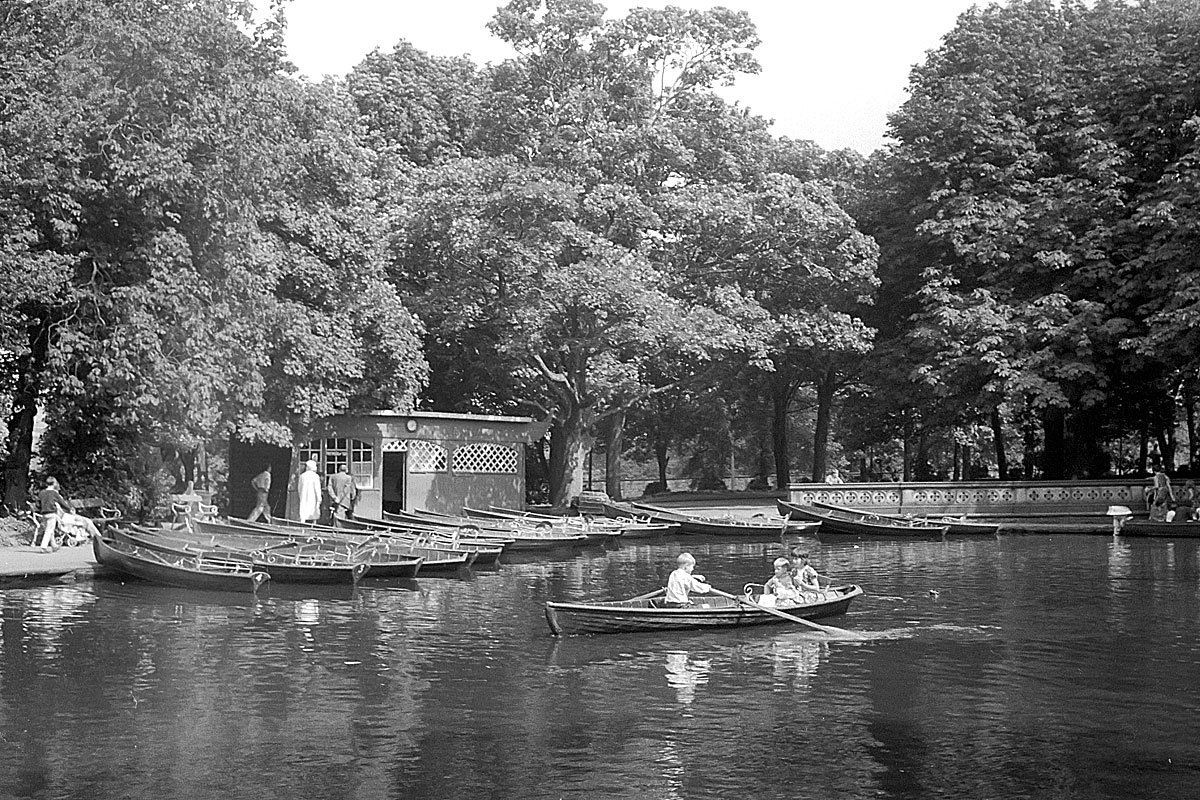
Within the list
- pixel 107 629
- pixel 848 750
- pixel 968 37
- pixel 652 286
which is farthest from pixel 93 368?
pixel 968 37

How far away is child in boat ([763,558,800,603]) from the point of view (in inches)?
901

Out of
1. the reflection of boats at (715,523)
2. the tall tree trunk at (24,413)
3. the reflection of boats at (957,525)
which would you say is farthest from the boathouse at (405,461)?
the reflection of boats at (957,525)

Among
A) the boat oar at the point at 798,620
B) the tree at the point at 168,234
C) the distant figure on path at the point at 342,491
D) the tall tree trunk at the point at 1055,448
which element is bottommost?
the boat oar at the point at 798,620

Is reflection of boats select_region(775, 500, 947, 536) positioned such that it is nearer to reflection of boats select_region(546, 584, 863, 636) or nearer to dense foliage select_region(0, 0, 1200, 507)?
dense foliage select_region(0, 0, 1200, 507)

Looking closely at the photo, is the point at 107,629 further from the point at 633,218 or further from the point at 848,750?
the point at 633,218

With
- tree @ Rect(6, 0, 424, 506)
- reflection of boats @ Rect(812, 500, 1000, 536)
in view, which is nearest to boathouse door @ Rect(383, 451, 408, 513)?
tree @ Rect(6, 0, 424, 506)

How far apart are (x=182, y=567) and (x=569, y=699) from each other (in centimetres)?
1264

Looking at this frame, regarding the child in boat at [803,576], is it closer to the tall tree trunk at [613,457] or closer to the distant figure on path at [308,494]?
the distant figure on path at [308,494]

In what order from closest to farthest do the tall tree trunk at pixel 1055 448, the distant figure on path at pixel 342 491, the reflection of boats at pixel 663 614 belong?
the reflection of boats at pixel 663 614 < the distant figure on path at pixel 342 491 < the tall tree trunk at pixel 1055 448

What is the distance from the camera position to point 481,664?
19297 millimetres

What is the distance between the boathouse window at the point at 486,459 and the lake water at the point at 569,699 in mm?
16171

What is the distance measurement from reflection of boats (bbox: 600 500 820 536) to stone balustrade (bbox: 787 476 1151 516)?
3.01 m

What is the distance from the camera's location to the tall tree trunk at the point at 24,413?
3694 cm

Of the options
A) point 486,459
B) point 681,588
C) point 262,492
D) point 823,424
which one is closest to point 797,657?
point 681,588
